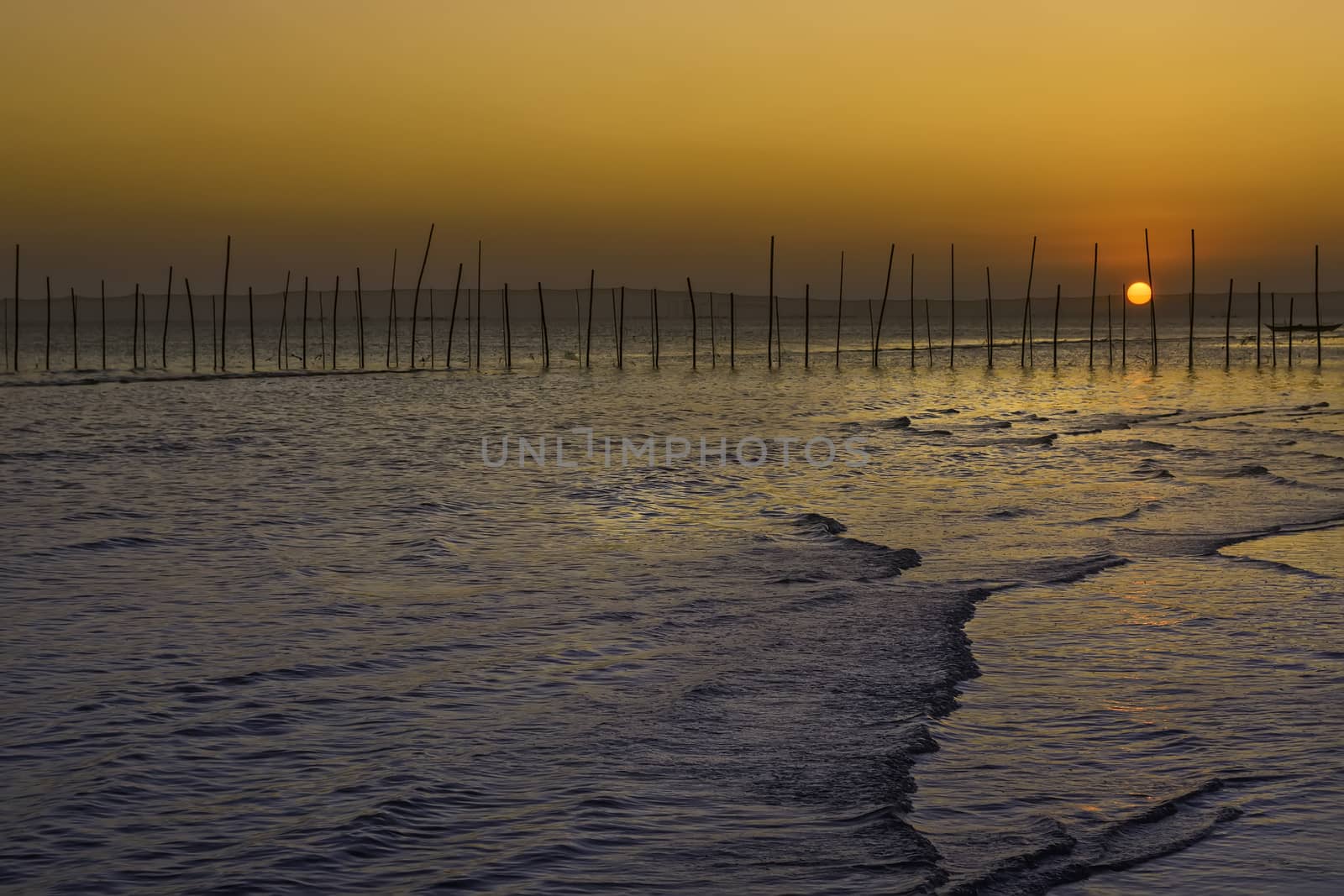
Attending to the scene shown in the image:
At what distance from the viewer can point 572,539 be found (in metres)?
10.2

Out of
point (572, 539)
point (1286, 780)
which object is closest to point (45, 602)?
point (572, 539)

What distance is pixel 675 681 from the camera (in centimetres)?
616

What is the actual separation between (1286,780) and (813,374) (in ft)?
122

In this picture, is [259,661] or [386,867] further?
[259,661]

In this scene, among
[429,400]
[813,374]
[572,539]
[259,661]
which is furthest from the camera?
[813,374]

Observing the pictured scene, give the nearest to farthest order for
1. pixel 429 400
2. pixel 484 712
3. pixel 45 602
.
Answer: pixel 484 712, pixel 45 602, pixel 429 400

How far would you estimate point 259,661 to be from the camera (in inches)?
255

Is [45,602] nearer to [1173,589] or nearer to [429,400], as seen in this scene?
[1173,589]

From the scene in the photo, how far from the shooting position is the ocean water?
4.15m

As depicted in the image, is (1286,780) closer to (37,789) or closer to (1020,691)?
(1020,691)

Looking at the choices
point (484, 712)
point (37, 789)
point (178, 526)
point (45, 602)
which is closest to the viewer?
point (37, 789)

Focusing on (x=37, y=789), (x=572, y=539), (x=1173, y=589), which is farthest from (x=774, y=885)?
(x=572, y=539)

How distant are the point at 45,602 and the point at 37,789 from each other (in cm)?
356

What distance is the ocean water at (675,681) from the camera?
4.15 metres
